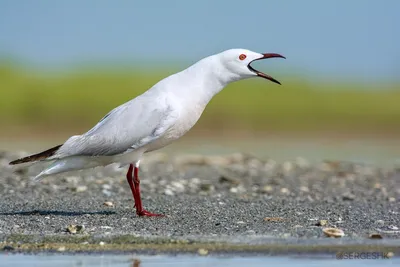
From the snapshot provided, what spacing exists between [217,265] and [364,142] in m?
21.3

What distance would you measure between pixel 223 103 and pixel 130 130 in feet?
93.7

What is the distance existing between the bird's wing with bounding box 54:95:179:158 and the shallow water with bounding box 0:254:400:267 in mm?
2347

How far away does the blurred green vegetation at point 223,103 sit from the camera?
3447 centimetres

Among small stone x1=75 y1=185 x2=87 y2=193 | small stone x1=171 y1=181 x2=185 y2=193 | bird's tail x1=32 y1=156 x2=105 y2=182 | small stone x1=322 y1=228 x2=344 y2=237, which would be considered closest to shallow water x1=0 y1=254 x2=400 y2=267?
small stone x1=322 y1=228 x2=344 y2=237

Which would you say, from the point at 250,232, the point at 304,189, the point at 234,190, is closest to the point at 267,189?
the point at 234,190

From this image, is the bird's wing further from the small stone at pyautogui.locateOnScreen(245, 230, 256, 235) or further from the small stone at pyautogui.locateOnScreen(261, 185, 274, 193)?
the small stone at pyautogui.locateOnScreen(261, 185, 274, 193)

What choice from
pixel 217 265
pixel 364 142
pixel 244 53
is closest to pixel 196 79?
pixel 244 53

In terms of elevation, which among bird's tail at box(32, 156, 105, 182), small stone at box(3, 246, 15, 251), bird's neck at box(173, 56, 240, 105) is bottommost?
small stone at box(3, 246, 15, 251)

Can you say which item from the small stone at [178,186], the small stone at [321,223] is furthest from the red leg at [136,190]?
the small stone at [178,186]

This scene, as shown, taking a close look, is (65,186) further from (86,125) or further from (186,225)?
(86,125)

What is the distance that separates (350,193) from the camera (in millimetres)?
14219

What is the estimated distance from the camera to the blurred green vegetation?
34469 millimetres

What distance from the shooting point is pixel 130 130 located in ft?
33.9

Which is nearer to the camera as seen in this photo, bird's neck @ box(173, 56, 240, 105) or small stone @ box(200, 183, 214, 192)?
bird's neck @ box(173, 56, 240, 105)
